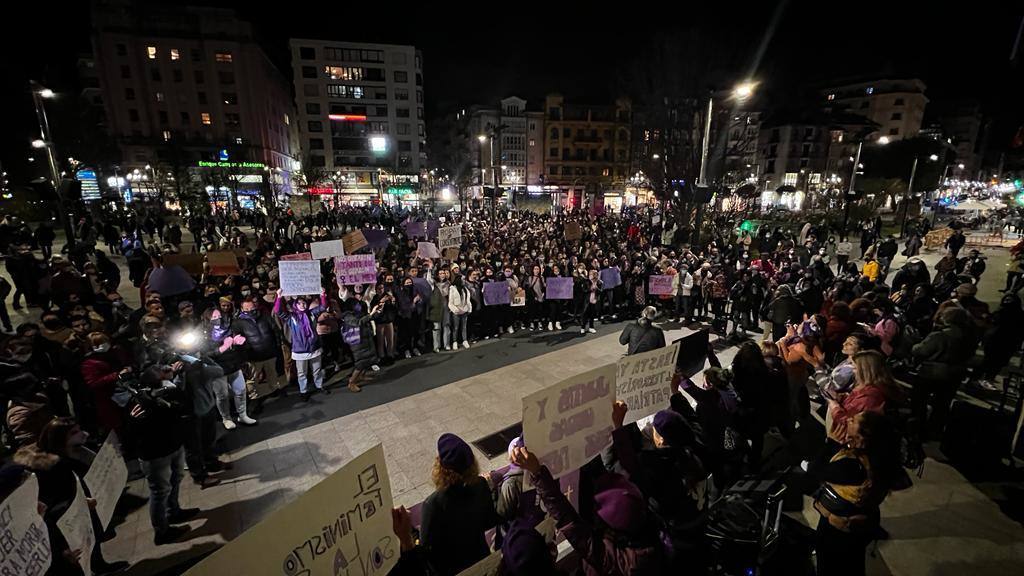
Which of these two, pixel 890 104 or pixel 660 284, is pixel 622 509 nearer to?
pixel 660 284

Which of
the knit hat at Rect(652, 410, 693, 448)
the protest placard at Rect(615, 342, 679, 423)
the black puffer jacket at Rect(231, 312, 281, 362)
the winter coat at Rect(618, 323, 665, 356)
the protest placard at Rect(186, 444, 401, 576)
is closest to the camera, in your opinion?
the protest placard at Rect(186, 444, 401, 576)

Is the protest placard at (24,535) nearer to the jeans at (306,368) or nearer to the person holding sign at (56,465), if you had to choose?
the person holding sign at (56,465)

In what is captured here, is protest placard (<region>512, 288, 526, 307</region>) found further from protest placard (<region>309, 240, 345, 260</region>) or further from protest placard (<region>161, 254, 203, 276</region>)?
protest placard (<region>161, 254, 203, 276</region>)

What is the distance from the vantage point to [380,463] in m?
2.78

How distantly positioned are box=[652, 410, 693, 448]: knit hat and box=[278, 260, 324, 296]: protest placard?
655cm

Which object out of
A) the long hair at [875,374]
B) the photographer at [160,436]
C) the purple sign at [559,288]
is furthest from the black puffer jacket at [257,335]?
the long hair at [875,374]

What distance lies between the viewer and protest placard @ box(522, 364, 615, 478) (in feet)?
11.3

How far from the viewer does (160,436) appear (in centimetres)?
449

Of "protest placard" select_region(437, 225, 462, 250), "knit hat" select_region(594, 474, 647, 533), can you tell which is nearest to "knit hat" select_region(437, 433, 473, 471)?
"knit hat" select_region(594, 474, 647, 533)

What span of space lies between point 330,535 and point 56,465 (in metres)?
2.74

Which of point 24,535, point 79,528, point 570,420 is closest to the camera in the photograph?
point 24,535

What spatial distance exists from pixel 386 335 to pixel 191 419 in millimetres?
4351

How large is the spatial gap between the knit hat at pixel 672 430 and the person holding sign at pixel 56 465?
4353 millimetres

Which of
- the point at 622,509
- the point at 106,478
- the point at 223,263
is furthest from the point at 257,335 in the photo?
the point at 622,509
